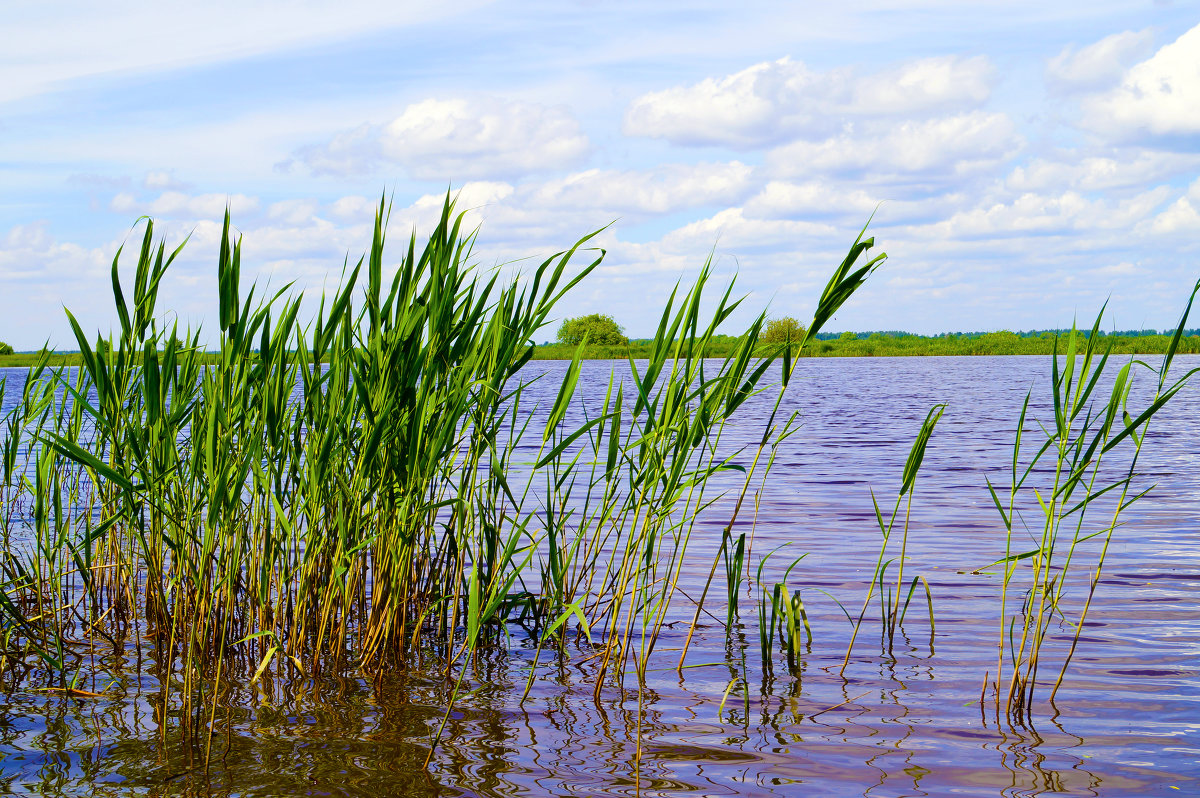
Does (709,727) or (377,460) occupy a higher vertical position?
(377,460)

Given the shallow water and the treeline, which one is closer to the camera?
the shallow water

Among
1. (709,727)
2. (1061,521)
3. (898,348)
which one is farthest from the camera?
(898,348)

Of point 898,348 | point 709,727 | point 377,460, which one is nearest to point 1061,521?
point 709,727

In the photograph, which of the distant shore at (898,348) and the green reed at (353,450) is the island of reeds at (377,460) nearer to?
the green reed at (353,450)

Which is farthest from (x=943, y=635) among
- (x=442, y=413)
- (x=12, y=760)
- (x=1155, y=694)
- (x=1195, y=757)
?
(x=12, y=760)

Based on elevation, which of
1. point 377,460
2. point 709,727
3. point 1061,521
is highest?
point 377,460

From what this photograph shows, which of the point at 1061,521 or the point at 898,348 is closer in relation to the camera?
the point at 1061,521

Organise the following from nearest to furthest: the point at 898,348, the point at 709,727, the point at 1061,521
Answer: the point at 709,727, the point at 1061,521, the point at 898,348

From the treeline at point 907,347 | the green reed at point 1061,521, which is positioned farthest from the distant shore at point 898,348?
the green reed at point 1061,521

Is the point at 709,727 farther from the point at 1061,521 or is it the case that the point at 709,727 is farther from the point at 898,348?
the point at 898,348

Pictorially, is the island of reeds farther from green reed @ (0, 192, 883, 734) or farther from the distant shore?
the distant shore

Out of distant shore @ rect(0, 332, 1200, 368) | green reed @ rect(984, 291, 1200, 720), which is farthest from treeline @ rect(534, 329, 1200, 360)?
green reed @ rect(984, 291, 1200, 720)

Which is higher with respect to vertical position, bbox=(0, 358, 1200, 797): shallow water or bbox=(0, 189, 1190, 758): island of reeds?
bbox=(0, 189, 1190, 758): island of reeds

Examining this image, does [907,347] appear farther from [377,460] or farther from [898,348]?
[377,460]
